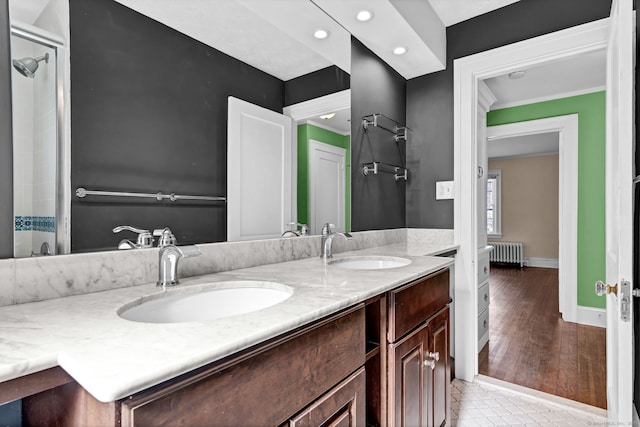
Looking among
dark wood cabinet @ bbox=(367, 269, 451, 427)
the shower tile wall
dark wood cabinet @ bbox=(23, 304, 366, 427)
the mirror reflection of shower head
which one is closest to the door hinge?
dark wood cabinet @ bbox=(367, 269, 451, 427)

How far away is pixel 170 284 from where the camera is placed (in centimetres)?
98

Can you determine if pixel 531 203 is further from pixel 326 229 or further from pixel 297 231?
pixel 297 231

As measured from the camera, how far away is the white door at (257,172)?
1291 millimetres

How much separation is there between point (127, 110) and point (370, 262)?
1.24 metres

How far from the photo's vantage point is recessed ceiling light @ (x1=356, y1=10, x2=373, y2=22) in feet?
5.69

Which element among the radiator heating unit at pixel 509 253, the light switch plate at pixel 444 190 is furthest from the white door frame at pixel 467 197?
the radiator heating unit at pixel 509 253

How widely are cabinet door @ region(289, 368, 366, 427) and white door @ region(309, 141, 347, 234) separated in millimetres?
822

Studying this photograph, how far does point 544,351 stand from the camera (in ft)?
8.59

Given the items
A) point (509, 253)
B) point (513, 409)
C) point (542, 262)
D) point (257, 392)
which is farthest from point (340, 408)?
point (542, 262)

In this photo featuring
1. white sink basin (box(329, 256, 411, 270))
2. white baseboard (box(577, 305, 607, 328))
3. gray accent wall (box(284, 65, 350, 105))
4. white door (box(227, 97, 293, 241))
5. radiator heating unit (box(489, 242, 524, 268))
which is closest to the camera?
white door (box(227, 97, 293, 241))

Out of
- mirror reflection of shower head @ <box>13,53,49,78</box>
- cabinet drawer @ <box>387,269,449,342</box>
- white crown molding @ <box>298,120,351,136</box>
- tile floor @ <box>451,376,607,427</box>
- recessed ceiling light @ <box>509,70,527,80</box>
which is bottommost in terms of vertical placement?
tile floor @ <box>451,376,607,427</box>

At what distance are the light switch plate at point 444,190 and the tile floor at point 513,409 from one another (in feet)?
3.91

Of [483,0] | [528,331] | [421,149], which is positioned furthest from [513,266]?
[483,0]

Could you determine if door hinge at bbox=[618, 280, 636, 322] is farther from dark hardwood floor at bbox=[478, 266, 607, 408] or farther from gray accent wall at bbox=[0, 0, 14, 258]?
gray accent wall at bbox=[0, 0, 14, 258]
